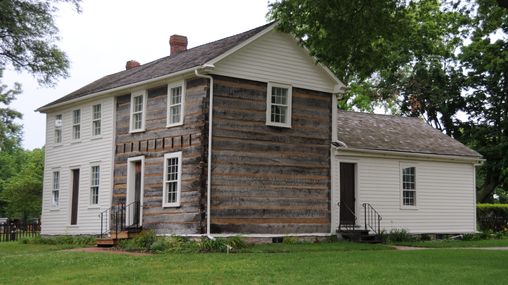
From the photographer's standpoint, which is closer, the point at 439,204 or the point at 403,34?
the point at 403,34

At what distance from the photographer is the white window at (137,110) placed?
2490cm

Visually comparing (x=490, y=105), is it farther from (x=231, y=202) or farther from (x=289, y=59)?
(x=231, y=202)

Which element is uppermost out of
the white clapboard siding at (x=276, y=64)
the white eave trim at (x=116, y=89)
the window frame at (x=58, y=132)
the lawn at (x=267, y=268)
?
the white clapboard siding at (x=276, y=64)

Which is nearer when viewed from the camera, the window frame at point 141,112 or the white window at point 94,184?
the window frame at point 141,112

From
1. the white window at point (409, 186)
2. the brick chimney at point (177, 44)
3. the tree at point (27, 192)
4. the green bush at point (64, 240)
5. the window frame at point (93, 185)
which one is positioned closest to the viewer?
the green bush at point (64, 240)

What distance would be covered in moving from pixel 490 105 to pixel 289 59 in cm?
2184

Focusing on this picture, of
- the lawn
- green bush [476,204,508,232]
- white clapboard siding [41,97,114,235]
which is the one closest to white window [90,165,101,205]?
white clapboard siding [41,97,114,235]

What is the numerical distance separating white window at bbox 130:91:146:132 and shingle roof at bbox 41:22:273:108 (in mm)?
516

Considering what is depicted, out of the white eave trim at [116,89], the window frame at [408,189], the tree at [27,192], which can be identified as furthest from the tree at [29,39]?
the tree at [27,192]

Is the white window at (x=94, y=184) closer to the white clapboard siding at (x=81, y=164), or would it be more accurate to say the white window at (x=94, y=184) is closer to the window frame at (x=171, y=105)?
the white clapboard siding at (x=81, y=164)

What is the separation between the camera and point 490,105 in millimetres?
42219

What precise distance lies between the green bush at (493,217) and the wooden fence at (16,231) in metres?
21.2

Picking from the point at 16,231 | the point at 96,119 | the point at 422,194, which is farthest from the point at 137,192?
the point at 16,231

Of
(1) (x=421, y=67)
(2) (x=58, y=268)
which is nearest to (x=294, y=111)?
(2) (x=58, y=268)
